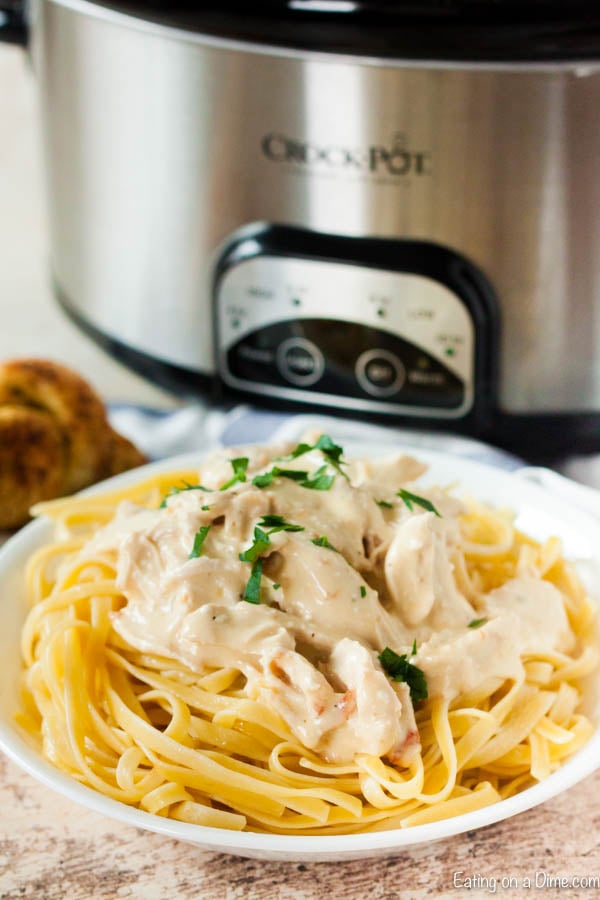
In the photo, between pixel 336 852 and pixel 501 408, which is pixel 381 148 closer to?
pixel 501 408

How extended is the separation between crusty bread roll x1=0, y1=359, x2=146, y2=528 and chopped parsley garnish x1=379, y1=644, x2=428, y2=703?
86cm

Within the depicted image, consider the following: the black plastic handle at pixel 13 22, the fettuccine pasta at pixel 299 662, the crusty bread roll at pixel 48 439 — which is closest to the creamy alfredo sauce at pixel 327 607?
the fettuccine pasta at pixel 299 662

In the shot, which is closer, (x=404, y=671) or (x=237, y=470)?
(x=404, y=671)

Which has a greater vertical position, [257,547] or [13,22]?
[13,22]

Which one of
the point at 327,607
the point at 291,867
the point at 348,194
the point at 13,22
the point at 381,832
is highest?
the point at 13,22

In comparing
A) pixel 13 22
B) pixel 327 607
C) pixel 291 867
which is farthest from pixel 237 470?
pixel 13 22

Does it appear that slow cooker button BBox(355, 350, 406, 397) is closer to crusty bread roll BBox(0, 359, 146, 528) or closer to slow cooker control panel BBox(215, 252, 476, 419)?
slow cooker control panel BBox(215, 252, 476, 419)

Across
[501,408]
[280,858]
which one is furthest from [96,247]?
[280,858]

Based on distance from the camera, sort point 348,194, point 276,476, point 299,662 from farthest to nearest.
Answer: point 348,194 → point 276,476 → point 299,662

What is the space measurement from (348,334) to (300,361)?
0.12 meters

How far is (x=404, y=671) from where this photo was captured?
144cm

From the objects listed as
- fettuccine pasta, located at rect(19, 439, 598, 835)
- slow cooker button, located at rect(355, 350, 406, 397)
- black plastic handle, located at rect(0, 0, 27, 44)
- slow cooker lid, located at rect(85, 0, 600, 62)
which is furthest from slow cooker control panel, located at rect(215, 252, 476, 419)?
black plastic handle, located at rect(0, 0, 27, 44)

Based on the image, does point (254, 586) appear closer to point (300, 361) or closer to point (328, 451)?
point (328, 451)

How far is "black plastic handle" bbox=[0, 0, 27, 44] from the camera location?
7.75 ft
